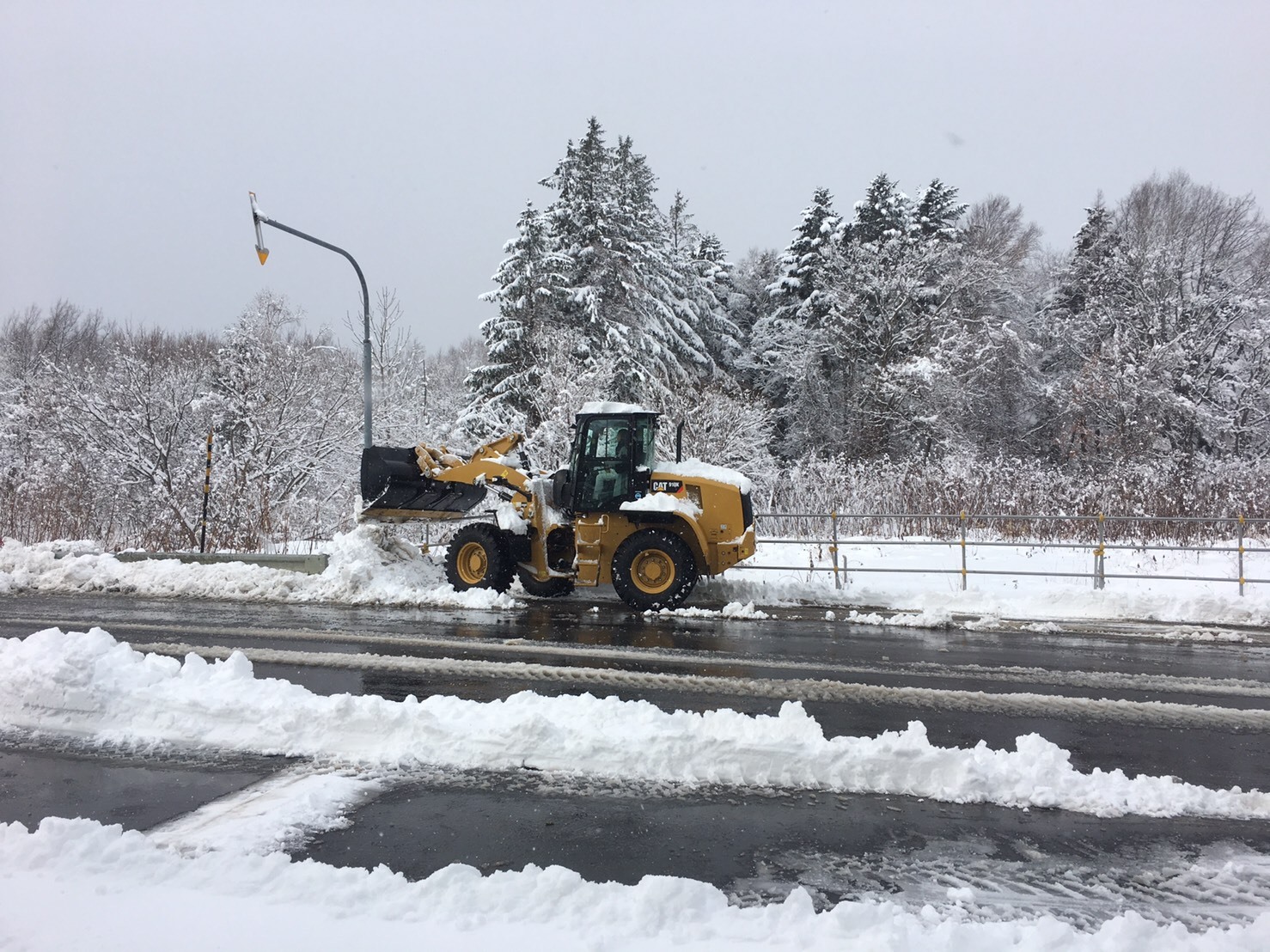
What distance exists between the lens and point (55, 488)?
23.4 meters

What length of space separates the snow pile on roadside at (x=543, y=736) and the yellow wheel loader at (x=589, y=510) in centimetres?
596

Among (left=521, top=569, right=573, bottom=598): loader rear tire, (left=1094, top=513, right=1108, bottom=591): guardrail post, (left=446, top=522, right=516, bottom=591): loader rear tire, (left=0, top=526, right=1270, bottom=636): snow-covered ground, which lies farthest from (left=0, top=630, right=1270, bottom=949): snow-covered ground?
(left=1094, top=513, right=1108, bottom=591): guardrail post

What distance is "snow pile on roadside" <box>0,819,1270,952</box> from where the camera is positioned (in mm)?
3205

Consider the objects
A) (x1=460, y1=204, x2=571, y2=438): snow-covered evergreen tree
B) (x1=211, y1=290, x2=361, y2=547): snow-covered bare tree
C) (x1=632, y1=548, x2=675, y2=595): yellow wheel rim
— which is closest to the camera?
(x1=632, y1=548, x2=675, y2=595): yellow wheel rim

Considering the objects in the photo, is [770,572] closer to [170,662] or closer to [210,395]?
[170,662]

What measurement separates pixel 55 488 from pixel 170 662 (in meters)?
20.7

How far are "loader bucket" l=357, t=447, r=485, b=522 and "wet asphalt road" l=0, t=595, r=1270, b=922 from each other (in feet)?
13.8

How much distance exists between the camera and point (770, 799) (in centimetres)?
487

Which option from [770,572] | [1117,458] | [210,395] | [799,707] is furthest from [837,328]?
[799,707]

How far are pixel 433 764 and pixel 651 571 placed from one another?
6.97 m

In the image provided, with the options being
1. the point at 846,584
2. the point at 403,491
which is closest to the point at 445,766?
the point at 403,491

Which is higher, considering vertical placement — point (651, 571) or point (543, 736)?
point (651, 571)

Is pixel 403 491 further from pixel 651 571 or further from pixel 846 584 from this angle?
pixel 846 584

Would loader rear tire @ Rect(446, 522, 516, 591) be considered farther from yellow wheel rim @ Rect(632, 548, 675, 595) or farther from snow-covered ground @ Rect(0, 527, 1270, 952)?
snow-covered ground @ Rect(0, 527, 1270, 952)
